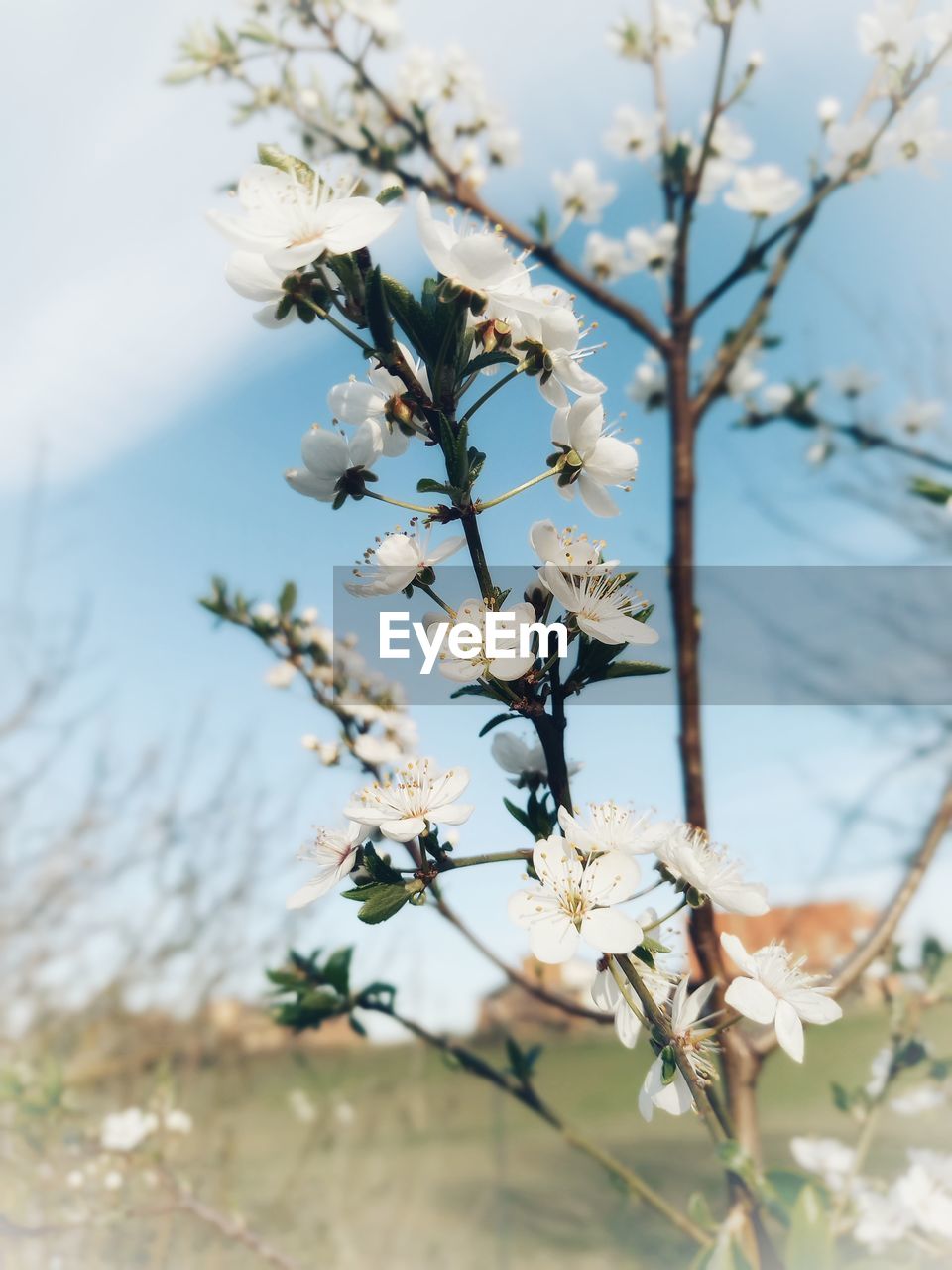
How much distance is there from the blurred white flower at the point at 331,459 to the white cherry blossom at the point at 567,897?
228mm

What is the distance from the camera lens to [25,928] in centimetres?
287

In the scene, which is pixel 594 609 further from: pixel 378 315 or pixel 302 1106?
pixel 302 1106

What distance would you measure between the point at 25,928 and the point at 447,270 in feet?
9.86

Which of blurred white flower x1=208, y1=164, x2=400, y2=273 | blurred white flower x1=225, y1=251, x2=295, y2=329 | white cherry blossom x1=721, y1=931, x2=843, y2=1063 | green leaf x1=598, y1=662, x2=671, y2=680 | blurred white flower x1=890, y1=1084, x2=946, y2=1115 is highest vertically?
blurred white flower x1=208, y1=164, x2=400, y2=273

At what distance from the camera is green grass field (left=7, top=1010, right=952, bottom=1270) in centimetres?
255

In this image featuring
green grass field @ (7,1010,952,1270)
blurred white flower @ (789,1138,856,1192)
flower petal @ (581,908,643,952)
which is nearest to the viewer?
flower petal @ (581,908,643,952)

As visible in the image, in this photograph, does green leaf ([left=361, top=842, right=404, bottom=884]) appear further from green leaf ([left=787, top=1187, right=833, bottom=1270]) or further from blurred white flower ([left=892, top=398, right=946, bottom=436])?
blurred white flower ([left=892, top=398, right=946, bottom=436])

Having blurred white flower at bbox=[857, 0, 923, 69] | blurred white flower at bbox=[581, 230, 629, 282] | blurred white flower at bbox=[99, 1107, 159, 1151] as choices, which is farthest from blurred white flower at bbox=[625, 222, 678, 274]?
blurred white flower at bbox=[99, 1107, 159, 1151]

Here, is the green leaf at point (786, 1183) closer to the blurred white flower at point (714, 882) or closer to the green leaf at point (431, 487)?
the blurred white flower at point (714, 882)

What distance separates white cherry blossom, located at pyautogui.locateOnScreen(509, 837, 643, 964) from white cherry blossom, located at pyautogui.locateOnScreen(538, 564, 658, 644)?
105 mm

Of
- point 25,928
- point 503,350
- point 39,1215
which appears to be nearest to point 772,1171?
point 503,350

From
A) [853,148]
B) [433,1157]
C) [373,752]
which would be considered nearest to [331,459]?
[373,752]

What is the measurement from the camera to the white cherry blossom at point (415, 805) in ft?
1.49

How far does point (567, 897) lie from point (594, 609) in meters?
0.15
